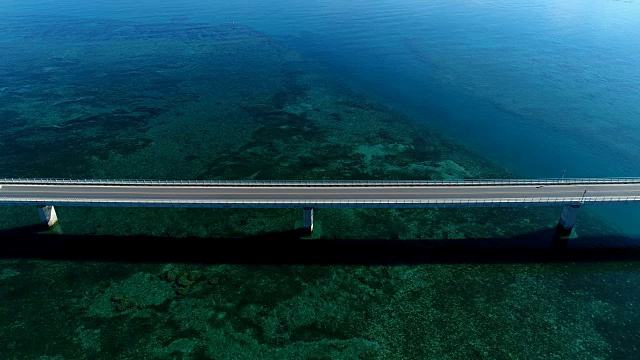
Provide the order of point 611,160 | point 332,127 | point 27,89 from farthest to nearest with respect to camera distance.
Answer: point 27,89
point 332,127
point 611,160

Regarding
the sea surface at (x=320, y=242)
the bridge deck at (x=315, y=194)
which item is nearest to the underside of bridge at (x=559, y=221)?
the sea surface at (x=320, y=242)

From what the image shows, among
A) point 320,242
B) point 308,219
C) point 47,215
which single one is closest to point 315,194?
point 308,219

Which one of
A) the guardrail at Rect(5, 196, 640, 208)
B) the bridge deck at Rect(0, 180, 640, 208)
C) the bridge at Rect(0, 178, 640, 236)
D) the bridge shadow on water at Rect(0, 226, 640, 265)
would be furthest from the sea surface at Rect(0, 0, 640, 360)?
the guardrail at Rect(5, 196, 640, 208)

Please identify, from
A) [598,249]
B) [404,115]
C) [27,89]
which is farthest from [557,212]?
[27,89]

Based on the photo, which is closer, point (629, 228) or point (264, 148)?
point (629, 228)

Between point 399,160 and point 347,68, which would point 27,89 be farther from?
point 399,160

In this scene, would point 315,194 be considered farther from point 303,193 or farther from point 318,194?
point 303,193

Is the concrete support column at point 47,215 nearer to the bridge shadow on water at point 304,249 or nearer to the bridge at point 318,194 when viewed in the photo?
the bridge at point 318,194
